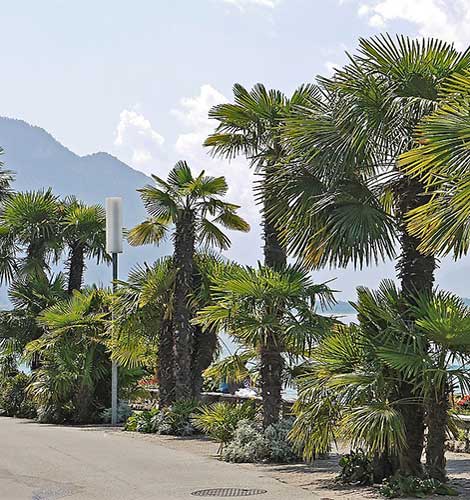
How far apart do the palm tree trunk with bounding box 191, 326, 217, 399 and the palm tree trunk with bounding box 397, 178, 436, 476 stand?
35.0 ft

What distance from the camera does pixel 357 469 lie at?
1273 cm

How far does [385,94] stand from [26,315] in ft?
58.9

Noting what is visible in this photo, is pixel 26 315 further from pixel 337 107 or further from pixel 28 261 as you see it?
pixel 337 107

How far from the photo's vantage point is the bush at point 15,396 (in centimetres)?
2740

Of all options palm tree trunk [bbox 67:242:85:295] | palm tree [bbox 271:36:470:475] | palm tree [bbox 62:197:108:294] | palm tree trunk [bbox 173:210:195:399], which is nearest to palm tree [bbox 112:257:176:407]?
palm tree trunk [bbox 173:210:195:399]

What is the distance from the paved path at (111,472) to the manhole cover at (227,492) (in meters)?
0.15

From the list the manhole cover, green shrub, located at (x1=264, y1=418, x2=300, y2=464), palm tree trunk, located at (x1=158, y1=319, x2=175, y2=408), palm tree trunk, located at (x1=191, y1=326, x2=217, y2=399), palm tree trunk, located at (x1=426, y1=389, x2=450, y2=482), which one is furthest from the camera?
palm tree trunk, located at (x1=191, y1=326, x2=217, y2=399)

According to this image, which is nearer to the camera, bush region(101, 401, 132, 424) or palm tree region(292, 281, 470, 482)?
palm tree region(292, 281, 470, 482)

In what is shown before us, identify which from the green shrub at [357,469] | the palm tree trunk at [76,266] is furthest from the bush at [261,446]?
the palm tree trunk at [76,266]

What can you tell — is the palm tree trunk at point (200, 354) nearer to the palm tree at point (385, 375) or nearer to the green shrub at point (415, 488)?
the palm tree at point (385, 375)

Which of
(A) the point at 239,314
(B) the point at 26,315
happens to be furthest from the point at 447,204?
(B) the point at 26,315

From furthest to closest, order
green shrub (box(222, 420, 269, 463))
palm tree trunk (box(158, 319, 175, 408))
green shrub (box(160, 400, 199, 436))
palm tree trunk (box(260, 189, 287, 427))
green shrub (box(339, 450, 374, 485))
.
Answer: palm tree trunk (box(158, 319, 175, 408)) → green shrub (box(160, 400, 199, 436)) → palm tree trunk (box(260, 189, 287, 427)) → green shrub (box(222, 420, 269, 463)) → green shrub (box(339, 450, 374, 485))

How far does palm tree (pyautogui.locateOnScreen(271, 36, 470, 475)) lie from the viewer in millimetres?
12344

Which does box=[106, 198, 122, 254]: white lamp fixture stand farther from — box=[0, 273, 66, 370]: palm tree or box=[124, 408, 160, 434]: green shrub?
box=[124, 408, 160, 434]: green shrub
